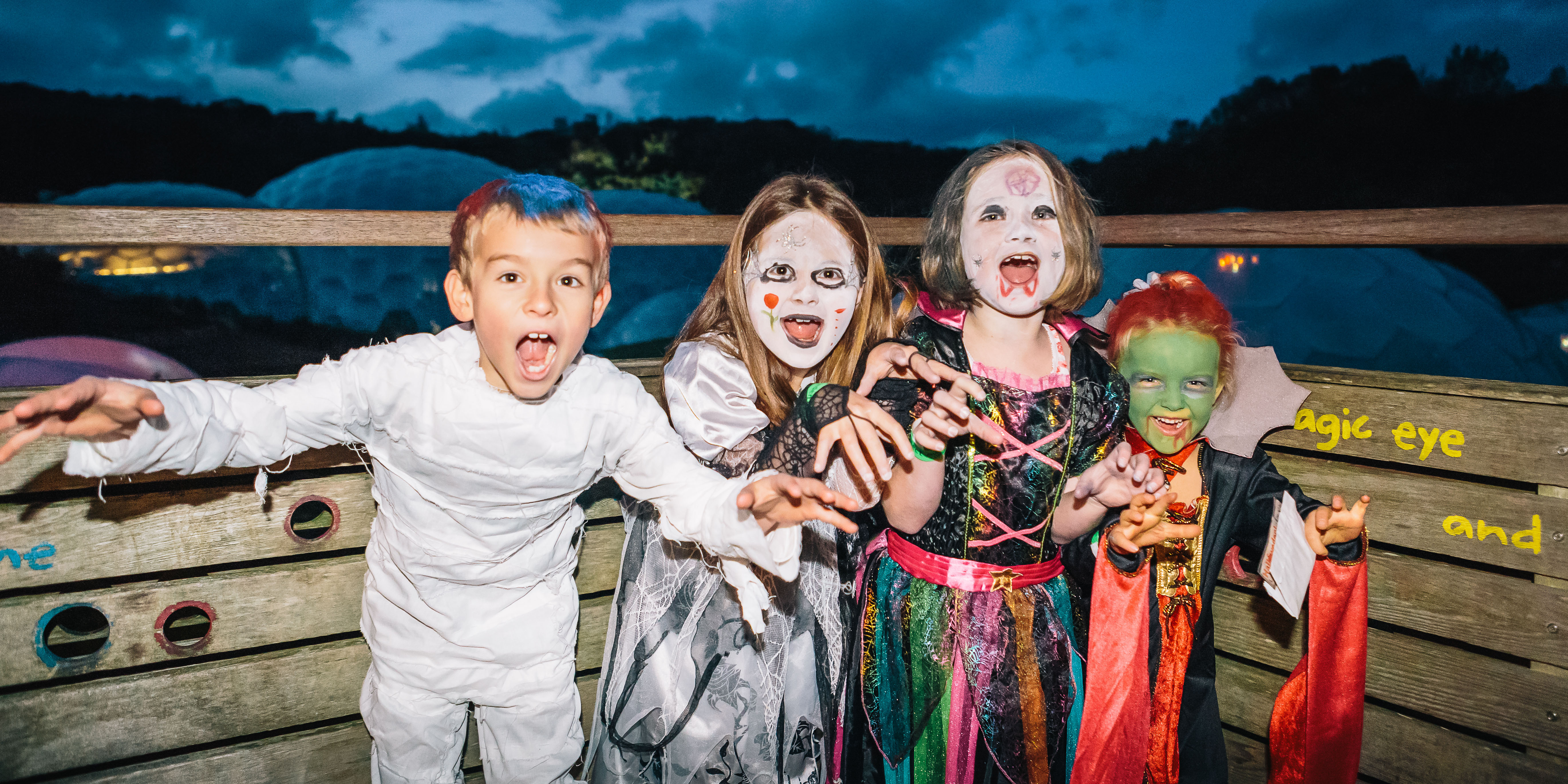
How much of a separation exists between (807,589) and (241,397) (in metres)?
1.31

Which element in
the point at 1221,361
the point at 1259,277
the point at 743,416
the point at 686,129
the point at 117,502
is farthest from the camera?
the point at 686,129

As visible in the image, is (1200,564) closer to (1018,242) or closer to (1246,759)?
(1246,759)

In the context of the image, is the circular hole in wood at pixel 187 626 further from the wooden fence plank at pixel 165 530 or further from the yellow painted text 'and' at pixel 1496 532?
the yellow painted text 'and' at pixel 1496 532

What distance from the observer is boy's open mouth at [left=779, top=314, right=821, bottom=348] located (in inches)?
75.6

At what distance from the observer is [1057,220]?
6.07ft

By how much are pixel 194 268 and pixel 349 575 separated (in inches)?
220

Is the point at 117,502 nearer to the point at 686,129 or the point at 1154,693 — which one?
the point at 1154,693

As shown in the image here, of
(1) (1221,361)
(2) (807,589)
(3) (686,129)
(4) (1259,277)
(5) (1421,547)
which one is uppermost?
(3) (686,129)

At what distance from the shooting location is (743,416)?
186 centimetres

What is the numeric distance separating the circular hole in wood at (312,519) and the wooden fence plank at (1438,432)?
107 inches

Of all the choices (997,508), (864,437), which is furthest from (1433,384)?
(864,437)

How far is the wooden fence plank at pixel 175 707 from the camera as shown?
173cm

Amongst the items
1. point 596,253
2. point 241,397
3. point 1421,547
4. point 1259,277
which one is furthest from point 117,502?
point 1259,277

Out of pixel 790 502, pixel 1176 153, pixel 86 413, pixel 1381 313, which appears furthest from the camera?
pixel 1176 153
